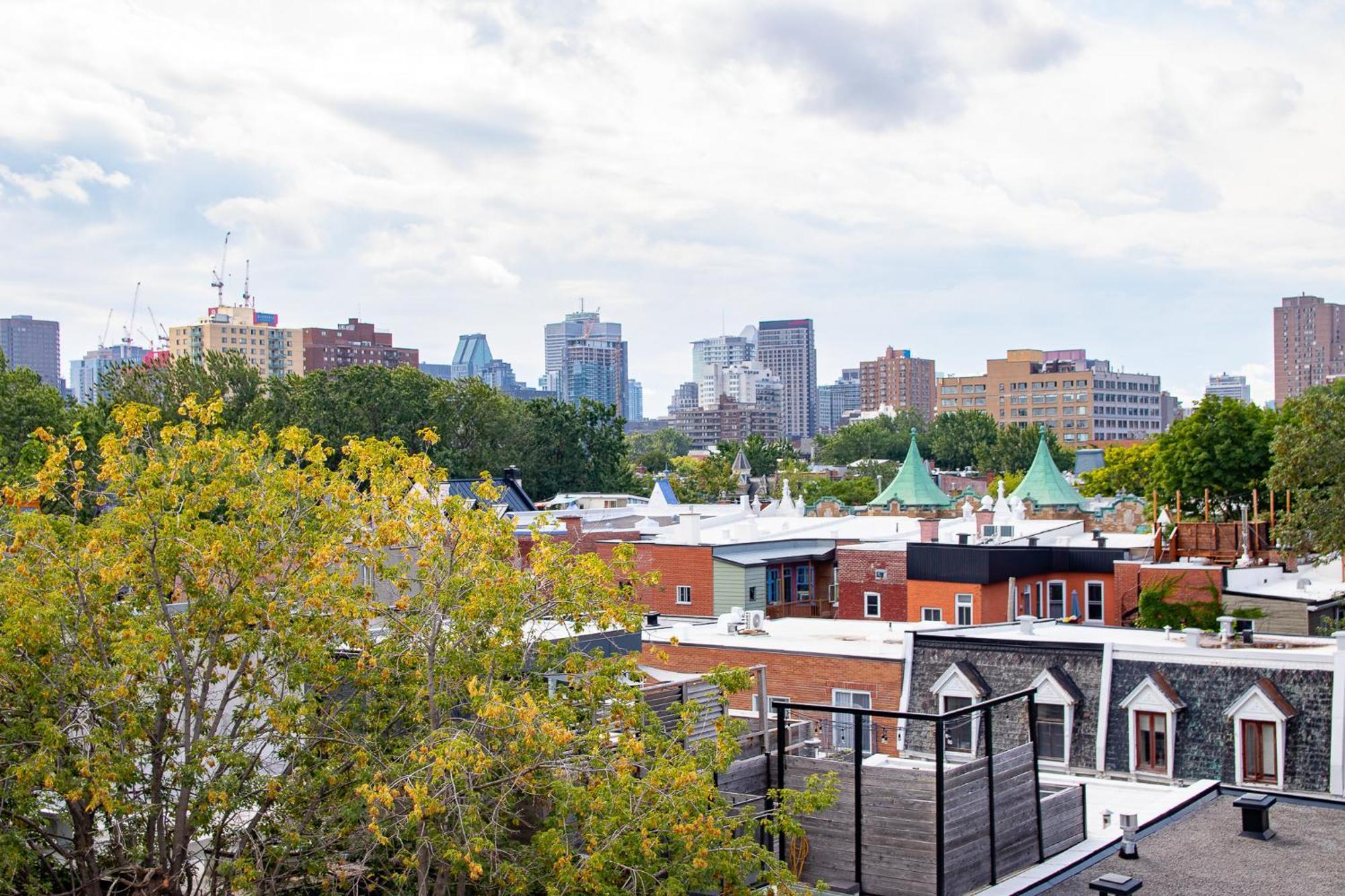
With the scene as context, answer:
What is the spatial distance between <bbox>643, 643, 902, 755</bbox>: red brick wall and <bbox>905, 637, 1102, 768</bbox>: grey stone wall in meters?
0.87

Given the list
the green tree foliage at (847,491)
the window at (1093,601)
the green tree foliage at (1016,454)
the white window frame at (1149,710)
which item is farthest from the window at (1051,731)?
the green tree foliage at (1016,454)

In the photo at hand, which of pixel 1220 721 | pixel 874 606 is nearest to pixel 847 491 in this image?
pixel 874 606

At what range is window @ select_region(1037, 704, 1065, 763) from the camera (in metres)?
30.5

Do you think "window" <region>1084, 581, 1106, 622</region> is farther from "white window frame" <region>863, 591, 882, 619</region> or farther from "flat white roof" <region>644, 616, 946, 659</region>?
"flat white roof" <region>644, 616, 946, 659</region>

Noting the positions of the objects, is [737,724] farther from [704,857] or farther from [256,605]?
[256,605]

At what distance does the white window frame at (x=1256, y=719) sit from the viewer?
27.7m

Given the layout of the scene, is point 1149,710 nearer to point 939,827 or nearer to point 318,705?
point 939,827

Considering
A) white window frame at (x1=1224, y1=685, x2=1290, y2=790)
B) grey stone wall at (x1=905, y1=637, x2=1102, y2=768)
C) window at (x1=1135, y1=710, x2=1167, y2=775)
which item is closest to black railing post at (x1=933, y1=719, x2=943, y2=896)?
grey stone wall at (x1=905, y1=637, x2=1102, y2=768)

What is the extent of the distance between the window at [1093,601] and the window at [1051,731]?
2073 centimetres

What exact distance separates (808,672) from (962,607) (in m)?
13.7

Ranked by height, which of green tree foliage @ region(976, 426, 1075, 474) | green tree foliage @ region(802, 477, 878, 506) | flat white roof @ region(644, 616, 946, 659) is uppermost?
green tree foliage @ region(976, 426, 1075, 474)

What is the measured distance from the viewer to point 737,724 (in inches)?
703

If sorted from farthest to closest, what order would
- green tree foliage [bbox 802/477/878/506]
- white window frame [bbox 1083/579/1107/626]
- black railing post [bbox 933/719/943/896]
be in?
green tree foliage [bbox 802/477/878/506]
white window frame [bbox 1083/579/1107/626]
black railing post [bbox 933/719/943/896]

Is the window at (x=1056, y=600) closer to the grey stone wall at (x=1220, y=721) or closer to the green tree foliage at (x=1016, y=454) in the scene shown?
the grey stone wall at (x=1220, y=721)
